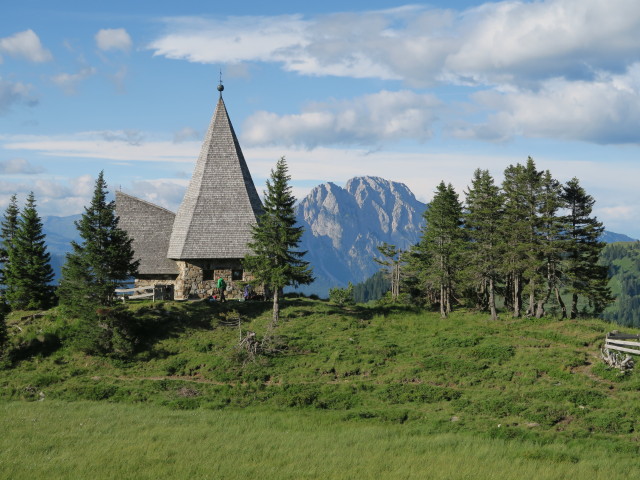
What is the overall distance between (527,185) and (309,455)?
2931 cm

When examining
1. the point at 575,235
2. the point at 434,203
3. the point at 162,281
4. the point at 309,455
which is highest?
the point at 434,203

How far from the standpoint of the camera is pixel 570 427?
22.8 m

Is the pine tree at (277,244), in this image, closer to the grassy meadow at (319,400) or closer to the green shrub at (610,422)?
the grassy meadow at (319,400)

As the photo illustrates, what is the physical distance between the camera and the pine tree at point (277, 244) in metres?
36.7

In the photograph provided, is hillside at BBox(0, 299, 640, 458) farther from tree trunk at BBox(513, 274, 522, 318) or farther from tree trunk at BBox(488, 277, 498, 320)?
tree trunk at BBox(513, 274, 522, 318)

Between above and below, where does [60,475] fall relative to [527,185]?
below

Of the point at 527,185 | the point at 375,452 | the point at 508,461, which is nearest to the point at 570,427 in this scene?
the point at 508,461

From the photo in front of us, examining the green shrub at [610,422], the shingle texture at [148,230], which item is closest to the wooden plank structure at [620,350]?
the green shrub at [610,422]

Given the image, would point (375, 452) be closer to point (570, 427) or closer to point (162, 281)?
point (570, 427)

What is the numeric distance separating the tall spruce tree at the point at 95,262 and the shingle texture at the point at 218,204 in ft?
23.8

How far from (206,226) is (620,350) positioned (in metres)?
27.4

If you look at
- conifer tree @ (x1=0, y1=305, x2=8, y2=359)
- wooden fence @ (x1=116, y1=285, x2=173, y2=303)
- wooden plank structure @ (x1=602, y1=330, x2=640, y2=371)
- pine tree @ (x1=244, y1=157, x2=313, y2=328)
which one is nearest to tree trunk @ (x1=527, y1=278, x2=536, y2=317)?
wooden plank structure @ (x1=602, y1=330, x2=640, y2=371)

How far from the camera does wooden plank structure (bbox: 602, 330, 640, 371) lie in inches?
1101

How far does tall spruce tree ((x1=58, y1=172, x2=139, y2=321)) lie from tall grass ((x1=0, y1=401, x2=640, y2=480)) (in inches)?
380
